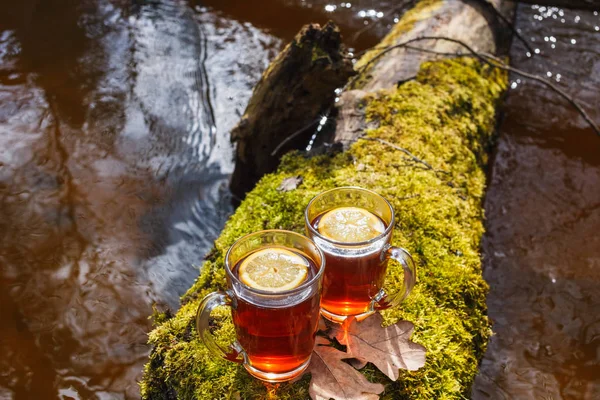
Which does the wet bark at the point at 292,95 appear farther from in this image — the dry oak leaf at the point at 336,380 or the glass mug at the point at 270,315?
the dry oak leaf at the point at 336,380

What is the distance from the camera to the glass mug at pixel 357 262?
213 cm

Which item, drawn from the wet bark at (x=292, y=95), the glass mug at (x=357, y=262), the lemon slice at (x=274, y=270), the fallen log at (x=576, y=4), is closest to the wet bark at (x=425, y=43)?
the wet bark at (x=292, y=95)

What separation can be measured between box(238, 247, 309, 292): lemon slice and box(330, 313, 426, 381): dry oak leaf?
0.44 metres

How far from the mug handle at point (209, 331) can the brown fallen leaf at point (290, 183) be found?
1349 millimetres

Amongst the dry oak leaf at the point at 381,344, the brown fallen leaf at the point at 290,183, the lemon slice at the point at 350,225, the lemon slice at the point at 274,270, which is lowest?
the brown fallen leaf at the point at 290,183

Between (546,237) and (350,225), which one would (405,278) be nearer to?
(350,225)

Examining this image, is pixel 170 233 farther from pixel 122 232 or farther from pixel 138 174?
pixel 138 174

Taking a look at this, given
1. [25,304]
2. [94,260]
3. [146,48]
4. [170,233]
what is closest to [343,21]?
[146,48]

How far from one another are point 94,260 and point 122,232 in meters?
0.35

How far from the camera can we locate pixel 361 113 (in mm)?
3932

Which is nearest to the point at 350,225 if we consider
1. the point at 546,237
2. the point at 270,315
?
the point at 270,315

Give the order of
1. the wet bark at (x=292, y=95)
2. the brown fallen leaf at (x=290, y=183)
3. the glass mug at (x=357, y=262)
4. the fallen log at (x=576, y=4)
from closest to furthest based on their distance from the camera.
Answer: the glass mug at (x=357, y=262), the brown fallen leaf at (x=290, y=183), the wet bark at (x=292, y=95), the fallen log at (x=576, y=4)

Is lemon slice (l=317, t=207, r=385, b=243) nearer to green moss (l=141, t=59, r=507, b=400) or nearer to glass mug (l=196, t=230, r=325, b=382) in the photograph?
glass mug (l=196, t=230, r=325, b=382)

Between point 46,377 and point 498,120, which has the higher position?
point 498,120
